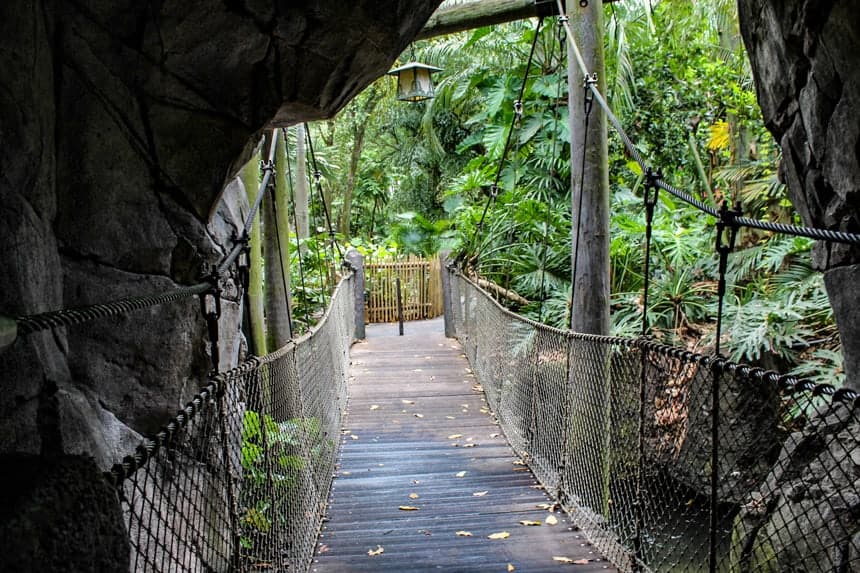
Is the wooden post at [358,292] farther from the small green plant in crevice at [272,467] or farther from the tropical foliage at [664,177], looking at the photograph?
the small green plant in crevice at [272,467]

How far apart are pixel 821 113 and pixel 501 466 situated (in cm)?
283

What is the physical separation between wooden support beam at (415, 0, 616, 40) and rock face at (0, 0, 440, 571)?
245 cm

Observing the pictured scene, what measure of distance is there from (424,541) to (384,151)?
52.3ft

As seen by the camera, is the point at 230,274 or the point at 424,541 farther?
the point at 424,541

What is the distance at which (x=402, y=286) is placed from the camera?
13.3 m

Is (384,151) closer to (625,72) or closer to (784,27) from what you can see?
(625,72)

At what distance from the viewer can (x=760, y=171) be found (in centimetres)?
716

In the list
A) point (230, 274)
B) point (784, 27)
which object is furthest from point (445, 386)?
point (784, 27)

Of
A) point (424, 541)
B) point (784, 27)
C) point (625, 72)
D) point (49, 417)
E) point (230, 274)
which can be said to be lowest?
point (424, 541)

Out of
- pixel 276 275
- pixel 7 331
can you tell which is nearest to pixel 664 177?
pixel 276 275

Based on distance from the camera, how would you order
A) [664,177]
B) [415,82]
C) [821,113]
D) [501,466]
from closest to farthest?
1. [821,113]
2. [501,466]
3. [664,177]
4. [415,82]

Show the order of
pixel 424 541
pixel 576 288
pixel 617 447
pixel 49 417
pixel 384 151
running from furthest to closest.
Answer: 1. pixel 384 151
2. pixel 576 288
3. pixel 617 447
4. pixel 424 541
5. pixel 49 417

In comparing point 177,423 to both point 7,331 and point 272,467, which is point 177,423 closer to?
point 7,331

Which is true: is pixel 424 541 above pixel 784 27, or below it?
below
